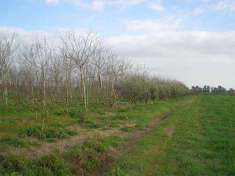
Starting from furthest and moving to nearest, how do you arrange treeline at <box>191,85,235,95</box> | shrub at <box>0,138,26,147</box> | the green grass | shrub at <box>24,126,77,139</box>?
treeline at <box>191,85,235,95</box>
shrub at <box>24,126,77,139</box>
shrub at <box>0,138,26,147</box>
the green grass

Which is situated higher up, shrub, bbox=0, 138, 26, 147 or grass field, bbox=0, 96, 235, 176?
shrub, bbox=0, 138, 26, 147

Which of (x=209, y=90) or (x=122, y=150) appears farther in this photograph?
(x=209, y=90)

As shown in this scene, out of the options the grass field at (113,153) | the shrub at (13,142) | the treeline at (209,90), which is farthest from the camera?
the treeline at (209,90)

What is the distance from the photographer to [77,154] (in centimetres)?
891

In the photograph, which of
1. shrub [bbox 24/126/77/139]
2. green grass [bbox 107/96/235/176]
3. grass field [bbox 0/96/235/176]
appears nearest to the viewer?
grass field [bbox 0/96/235/176]

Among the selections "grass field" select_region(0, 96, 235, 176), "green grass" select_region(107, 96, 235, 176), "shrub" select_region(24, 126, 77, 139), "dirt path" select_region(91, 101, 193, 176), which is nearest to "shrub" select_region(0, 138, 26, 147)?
"grass field" select_region(0, 96, 235, 176)

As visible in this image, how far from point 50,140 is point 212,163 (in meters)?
4.94

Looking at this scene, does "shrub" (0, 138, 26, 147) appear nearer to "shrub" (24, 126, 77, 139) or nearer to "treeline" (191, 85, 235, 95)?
"shrub" (24, 126, 77, 139)

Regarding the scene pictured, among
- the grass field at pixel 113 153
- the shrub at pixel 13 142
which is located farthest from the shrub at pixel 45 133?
the shrub at pixel 13 142

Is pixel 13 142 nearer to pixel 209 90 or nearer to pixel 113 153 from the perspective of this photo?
pixel 113 153

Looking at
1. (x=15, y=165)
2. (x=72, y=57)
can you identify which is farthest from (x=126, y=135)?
(x=72, y=57)

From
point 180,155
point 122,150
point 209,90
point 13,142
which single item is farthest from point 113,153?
point 209,90

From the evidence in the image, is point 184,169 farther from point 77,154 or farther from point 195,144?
point 195,144

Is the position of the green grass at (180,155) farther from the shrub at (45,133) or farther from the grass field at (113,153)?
the shrub at (45,133)
